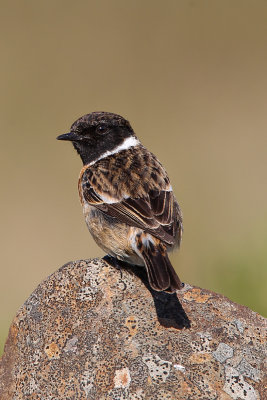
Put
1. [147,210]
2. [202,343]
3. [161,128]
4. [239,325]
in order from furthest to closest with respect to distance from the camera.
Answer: [161,128]
[147,210]
[239,325]
[202,343]

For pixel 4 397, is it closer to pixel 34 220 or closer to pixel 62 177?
pixel 34 220

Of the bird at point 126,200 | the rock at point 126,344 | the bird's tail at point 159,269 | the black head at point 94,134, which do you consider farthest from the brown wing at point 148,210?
the black head at point 94,134

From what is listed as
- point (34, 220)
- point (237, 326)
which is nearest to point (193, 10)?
point (34, 220)

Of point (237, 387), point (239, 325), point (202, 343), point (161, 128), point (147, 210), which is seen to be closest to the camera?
point (237, 387)

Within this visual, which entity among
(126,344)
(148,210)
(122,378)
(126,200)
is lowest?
(122,378)

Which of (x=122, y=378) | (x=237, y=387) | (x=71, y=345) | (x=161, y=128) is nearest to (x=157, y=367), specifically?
(x=122, y=378)

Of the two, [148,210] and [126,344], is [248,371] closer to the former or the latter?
[126,344]

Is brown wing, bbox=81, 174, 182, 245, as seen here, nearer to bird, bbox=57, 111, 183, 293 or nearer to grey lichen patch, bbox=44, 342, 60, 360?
bird, bbox=57, 111, 183, 293

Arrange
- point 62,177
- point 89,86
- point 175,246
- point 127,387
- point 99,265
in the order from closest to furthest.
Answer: point 127,387, point 99,265, point 175,246, point 62,177, point 89,86
